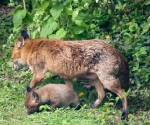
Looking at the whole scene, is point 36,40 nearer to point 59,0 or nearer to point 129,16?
point 59,0

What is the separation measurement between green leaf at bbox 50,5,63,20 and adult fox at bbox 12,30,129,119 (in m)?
0.49

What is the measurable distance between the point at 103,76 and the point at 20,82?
224 centimetres

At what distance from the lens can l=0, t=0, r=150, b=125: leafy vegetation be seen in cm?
769

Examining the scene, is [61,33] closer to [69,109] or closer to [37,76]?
[37,76]

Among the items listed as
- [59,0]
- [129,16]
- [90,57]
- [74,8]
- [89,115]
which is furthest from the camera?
[129,16]

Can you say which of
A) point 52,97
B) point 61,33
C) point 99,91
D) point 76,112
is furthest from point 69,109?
point 61,33

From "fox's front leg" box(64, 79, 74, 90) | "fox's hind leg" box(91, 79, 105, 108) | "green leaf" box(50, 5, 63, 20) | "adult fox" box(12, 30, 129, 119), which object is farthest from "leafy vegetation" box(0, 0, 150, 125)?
"fox's front leg" box(64, 79, 74, 90)

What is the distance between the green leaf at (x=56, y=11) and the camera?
8.37 meters

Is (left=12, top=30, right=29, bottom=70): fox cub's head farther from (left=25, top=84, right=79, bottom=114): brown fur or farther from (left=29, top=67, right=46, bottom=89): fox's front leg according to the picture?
(left=25, top=84, right=79, bottom=114): brown fur

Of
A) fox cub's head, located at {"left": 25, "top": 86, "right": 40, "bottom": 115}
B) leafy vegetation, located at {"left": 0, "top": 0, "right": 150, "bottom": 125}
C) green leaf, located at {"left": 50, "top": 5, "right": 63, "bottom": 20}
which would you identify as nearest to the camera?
leafy vegetation, located at {"left": 0, "top": 0, "right": 150, "bottom": 125}

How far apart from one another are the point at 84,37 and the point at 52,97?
1607mm

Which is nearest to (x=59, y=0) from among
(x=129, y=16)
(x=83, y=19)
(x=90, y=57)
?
(x=83, y=19)

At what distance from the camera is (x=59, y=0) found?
8578 mm

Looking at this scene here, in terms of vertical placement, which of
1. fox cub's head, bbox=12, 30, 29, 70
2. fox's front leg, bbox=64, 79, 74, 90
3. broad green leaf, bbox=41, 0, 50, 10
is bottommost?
fox's front leg, bbox=64, 79, 74, 90
